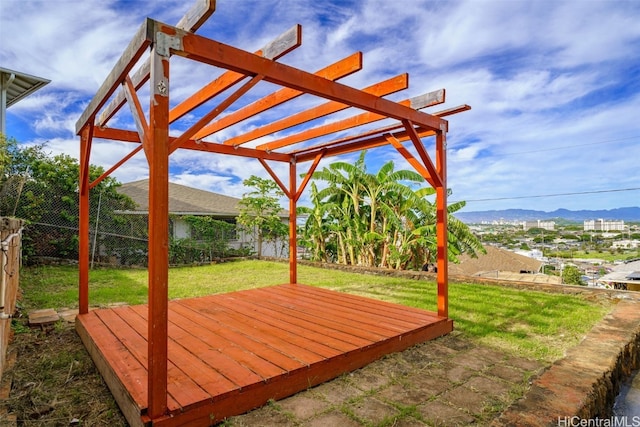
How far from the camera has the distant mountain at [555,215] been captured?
828cm

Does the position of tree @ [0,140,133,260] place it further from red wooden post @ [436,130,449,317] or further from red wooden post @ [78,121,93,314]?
red wooden post @ [436,130,449,317]

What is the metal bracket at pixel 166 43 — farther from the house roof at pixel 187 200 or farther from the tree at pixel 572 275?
the tree at pixel 572 275

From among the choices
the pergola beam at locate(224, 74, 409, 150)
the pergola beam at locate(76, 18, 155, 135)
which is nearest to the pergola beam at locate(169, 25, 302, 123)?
the pergola beam at locate(76, 18, 155, 135)

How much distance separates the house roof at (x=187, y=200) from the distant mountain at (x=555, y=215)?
855 centimetres

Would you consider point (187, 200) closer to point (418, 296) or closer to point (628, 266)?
point (418, 296)

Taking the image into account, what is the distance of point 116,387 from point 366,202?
769cm

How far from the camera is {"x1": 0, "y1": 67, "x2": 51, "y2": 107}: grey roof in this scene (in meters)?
9.46

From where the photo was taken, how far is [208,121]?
92.8 inches

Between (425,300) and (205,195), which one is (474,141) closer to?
(205,195)

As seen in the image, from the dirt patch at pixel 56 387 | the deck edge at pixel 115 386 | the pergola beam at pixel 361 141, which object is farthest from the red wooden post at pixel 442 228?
the dirt patch at pixel 56 387

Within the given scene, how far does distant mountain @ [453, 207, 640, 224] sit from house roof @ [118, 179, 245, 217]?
28.0 ft

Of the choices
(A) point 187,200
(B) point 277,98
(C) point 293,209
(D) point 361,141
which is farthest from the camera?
(A) point 187,200

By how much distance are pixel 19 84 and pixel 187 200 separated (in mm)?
6850

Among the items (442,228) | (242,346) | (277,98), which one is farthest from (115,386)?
(442,228)
